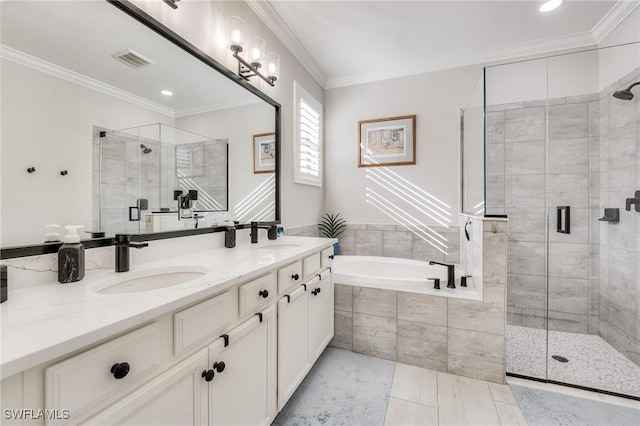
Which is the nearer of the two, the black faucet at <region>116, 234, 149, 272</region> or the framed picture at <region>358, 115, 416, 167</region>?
the black faucet at <region>116, 234, 149, 272</region>

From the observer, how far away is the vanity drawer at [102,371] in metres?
0.54

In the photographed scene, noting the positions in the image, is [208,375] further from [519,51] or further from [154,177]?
[519,51]

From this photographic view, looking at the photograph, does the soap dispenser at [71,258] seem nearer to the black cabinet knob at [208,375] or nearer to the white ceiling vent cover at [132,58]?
the black cabinet knob at [208,375]

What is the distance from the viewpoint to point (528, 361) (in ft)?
6.61

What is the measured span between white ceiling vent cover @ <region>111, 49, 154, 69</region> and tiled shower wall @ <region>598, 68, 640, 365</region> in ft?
10.1

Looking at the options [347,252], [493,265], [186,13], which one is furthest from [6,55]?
[347,252]

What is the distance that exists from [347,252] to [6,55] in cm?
288

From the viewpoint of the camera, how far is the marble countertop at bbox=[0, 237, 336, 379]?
50 centimetres

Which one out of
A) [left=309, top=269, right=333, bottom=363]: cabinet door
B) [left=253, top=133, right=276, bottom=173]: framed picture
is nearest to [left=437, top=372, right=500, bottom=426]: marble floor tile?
[left=309, top=269, right=333, bottom=363]: cabinet door

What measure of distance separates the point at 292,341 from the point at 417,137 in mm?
2421

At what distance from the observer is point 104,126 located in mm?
1088

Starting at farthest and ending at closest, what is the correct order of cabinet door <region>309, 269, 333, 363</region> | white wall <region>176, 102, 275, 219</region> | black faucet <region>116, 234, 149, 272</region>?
cabinet door <region>309, 269, 333, 363</region> → white wall <region>176, 102, 275, 219</region> → black faucet <region>116, 234, 149, 272</region>

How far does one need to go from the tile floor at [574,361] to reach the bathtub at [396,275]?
2.02ft

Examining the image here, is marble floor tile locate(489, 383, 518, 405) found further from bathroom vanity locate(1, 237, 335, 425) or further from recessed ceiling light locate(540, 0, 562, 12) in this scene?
recessed ceiling light locate(540, 0, 562, 12)
